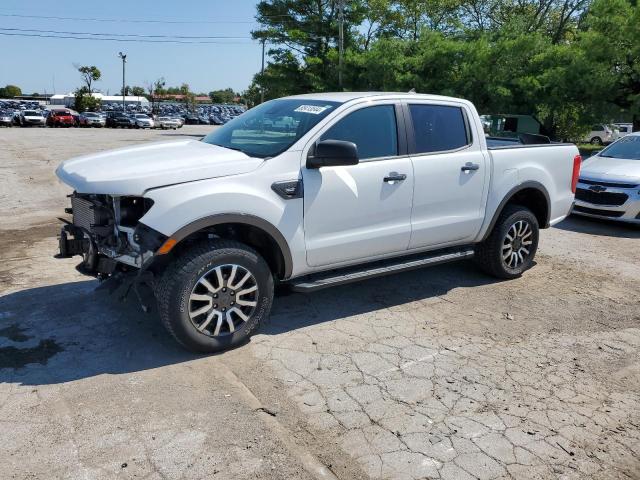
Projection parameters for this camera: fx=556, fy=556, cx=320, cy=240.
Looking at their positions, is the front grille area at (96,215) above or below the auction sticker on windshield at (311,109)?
below

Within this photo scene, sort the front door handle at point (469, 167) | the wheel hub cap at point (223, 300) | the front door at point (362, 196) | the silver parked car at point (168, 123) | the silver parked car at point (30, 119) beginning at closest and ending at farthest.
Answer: the wheel hub cap at point (223, 300) → the front door at point (362, 196) → the front door handle at point (469, 167) → the silver parked car at point (30, 119) → the silver parked car at point (168, 123)

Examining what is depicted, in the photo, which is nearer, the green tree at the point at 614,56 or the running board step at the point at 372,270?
the running board step at the point at 372,270

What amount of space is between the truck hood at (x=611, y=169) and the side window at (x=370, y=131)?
5664 millimetres

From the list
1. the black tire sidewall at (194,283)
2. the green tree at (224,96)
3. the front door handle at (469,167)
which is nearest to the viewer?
the black tire sidewall at (194,283)

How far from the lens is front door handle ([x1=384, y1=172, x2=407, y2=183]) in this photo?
4535 millimetres

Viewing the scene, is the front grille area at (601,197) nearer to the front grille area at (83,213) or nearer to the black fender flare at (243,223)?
Result: the black fender flare at (243,223)

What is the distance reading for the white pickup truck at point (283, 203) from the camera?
375 cm

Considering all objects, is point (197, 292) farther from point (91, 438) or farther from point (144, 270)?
point (91, 438)

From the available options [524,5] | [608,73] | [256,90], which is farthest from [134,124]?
[608,73]

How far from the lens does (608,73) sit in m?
19.6

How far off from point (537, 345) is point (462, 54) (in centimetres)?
2296

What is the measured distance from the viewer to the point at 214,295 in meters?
3.90

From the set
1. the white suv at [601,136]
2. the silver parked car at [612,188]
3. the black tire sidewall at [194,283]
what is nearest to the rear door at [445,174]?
the black tire sidewall at [194,283]

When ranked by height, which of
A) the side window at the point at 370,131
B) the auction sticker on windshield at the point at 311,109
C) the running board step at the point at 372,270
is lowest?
the running board step at the point at 372,270
